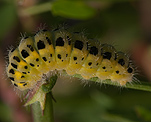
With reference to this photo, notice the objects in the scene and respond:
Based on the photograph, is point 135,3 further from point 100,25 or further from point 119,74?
point 119,74

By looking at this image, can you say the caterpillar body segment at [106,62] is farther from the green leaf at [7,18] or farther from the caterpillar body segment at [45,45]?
the green leaf at [7,18]

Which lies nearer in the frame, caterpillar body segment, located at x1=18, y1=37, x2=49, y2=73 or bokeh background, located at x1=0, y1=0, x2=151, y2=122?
caterpillar body segment, located at x1=18, y1=37, x2=49, y2=73

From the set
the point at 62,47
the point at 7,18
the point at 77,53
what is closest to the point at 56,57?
the point at 62,47

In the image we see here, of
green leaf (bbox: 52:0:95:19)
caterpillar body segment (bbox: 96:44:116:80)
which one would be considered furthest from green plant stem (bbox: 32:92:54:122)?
green leaf (bbox: 52:0:95:19)

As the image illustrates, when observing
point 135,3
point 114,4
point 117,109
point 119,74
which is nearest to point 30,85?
point 119,74

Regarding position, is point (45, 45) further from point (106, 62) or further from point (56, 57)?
point (106, 62)

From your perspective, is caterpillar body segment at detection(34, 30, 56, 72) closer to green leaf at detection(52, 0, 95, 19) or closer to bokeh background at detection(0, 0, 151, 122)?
green leaf at detection(52, 0, 95, 19)

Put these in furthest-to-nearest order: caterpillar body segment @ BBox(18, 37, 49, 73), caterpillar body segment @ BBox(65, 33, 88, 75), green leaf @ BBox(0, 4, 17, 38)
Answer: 1. green leaf @ BBox(0, 4, 17, 38)
2. caterpillar body segment @ BBox(65, 33, 88, 75)
3. caterpillar body segment @ BBox(18, 37, 49, 73)
